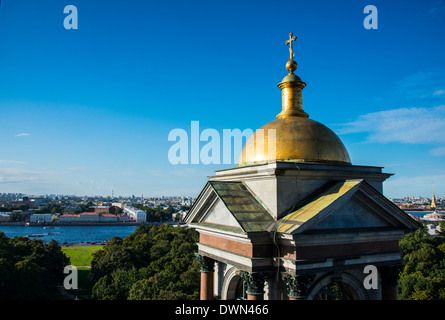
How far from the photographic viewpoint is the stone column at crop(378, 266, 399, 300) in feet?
44.2

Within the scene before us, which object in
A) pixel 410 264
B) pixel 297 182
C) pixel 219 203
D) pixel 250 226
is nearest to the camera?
pixel 250 226

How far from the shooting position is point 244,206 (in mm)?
13109

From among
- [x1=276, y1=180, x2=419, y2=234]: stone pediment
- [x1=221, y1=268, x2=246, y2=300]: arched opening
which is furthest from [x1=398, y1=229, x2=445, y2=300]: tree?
[x1=221, y1=268, x2=246, y2=300]: arched opening

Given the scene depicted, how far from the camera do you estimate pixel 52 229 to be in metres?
196

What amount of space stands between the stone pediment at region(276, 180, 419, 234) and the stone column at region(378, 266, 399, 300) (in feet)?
5.45

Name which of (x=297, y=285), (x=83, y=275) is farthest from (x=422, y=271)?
(x=83, y=275)

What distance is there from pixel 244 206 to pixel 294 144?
10.8 ft

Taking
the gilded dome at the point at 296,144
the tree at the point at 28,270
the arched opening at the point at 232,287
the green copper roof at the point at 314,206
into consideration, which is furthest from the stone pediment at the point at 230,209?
the tree at the point at 28,270

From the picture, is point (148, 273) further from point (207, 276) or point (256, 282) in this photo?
point (256, 282)

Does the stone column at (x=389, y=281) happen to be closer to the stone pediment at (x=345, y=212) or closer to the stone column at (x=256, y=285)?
the stone pediment at (x=345, y=212)

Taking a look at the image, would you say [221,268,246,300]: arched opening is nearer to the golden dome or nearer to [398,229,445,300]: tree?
the golden dome
